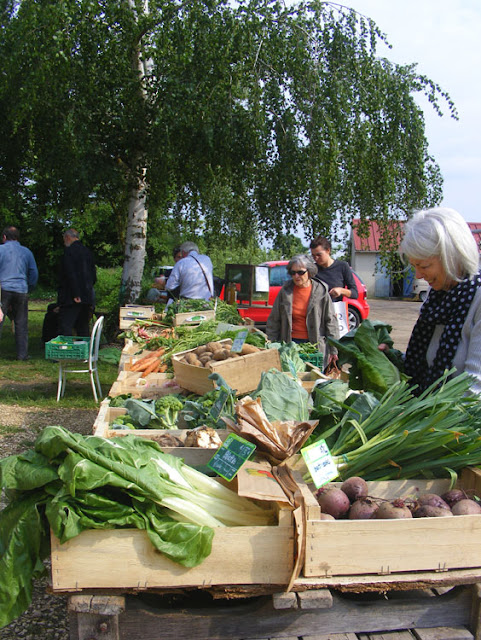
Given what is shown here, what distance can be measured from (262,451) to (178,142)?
7.38m

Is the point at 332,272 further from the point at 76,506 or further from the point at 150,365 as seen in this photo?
the point at 76,506

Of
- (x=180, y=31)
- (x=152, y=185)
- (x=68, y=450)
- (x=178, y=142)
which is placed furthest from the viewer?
(x=152, y=185)

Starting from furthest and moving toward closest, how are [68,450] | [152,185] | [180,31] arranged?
[152,185]
[180,31]
[68,450]

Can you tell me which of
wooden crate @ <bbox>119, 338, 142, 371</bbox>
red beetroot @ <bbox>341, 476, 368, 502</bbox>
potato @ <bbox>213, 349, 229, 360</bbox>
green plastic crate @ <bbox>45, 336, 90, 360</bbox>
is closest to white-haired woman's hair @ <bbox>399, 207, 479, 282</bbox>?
red beetroot @ <bbox>341, 476, 368, 502</bbox>

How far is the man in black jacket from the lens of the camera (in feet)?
28.4

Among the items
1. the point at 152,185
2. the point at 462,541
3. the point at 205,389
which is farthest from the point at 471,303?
the point at 152,185

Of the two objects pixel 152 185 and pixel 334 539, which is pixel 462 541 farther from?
pixel 152 185

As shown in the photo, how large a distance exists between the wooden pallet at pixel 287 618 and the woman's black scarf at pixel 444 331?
1109mm

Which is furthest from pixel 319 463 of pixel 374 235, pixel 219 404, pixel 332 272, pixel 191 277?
pixel 374 235

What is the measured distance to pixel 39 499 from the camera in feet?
5.72

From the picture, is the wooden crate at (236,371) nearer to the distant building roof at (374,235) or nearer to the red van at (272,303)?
the distant building roof at (374,235)

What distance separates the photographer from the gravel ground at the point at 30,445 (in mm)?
2854

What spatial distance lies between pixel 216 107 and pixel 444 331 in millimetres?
6708

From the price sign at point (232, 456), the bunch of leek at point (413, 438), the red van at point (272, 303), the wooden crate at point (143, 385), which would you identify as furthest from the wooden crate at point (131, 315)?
the price sign at point (232, 456)
